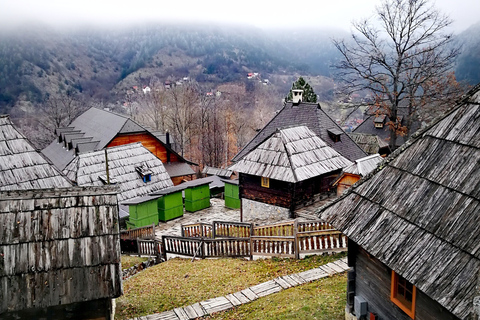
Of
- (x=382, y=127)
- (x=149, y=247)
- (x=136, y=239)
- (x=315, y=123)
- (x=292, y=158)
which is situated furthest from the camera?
(x=382, y=127)

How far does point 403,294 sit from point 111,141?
31.7m

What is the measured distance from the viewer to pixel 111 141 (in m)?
35.6

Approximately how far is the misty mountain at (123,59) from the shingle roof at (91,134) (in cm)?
4310

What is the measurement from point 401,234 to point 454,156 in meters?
1.73

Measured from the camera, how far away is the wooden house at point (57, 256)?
793 centimetres

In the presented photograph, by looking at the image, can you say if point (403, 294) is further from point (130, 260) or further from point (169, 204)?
point (169, 204)

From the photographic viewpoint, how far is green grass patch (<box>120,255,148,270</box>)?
17.5 metres

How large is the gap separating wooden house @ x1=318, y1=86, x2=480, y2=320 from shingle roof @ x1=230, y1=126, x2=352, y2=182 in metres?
10.6

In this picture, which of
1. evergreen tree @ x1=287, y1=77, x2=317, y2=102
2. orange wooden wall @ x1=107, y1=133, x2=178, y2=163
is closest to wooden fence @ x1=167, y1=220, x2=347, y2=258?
orange wooden wall @ x1=107, y1=133, x2=178, y2=163

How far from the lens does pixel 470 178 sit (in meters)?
6.73

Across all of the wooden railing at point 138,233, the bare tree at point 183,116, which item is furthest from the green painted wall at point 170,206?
the bare tree at point 183,116

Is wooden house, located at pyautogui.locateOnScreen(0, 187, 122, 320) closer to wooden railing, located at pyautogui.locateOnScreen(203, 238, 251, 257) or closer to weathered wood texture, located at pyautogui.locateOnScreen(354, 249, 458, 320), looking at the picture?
weathered wood texture, located at pyautogui.locateOnScreen(354, 249, 458, 320)

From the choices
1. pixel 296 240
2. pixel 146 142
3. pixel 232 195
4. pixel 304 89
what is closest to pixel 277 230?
pixel 296 240

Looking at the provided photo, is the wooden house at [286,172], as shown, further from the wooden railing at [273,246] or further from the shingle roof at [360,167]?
the wooden railing at [273,246]
